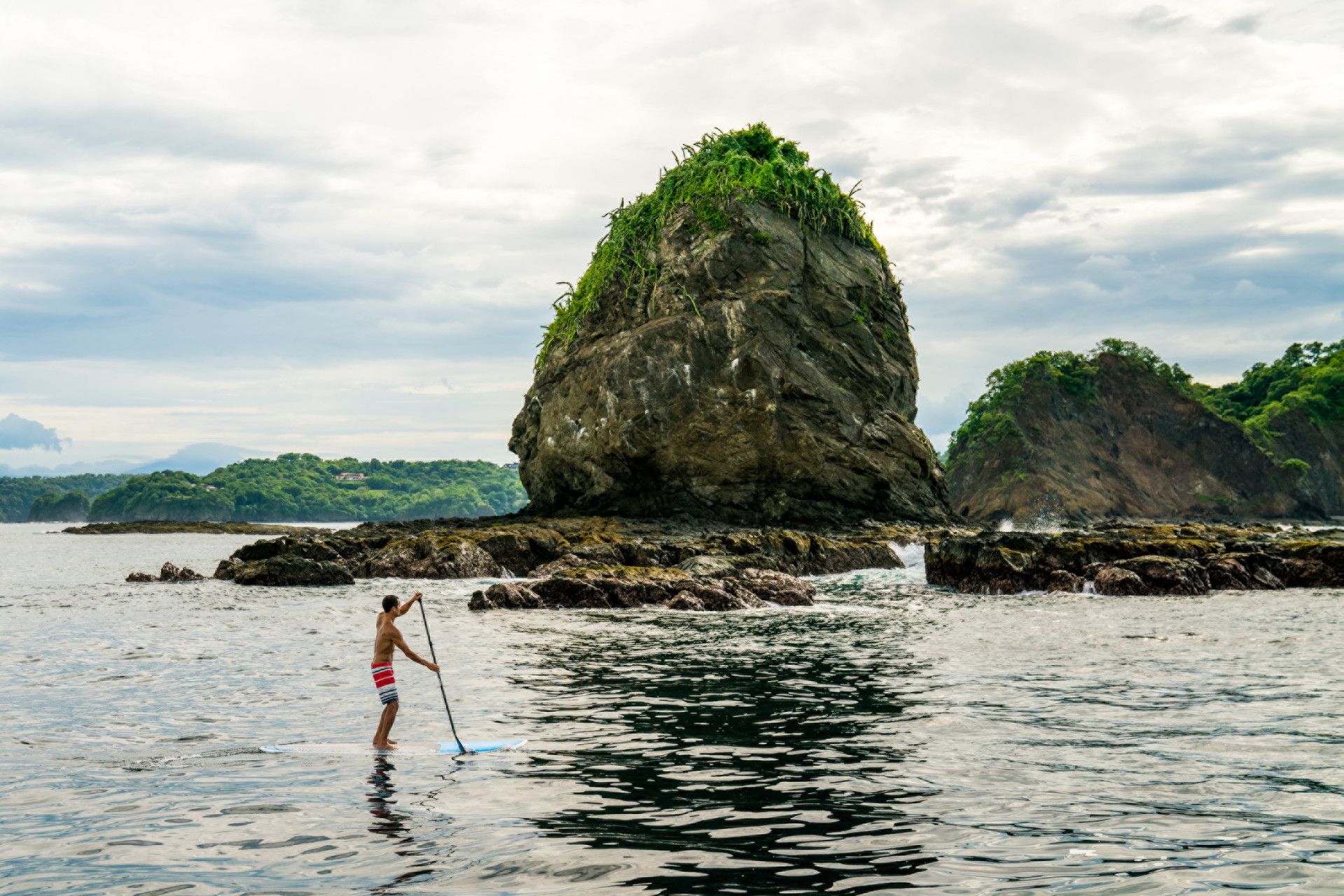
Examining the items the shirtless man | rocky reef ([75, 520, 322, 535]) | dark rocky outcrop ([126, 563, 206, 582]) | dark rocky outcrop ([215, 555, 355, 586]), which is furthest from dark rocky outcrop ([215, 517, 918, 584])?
rocky reef ([75, 520, 322, 535])

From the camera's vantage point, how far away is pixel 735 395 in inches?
2130

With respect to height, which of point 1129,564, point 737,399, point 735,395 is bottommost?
point 1129,564

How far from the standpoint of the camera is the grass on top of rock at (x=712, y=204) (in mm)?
60188

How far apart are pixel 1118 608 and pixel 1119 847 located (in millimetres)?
20373

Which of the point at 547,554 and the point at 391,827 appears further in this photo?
the point at 547,554

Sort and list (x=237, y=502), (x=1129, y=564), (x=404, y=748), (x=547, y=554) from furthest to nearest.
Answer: (x=237, y=502), (x=547, y=554), (x=1129, y=564), (x=404, y=748)

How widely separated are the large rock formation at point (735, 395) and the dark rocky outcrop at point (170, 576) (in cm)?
2147

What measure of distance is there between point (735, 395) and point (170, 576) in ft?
90.4

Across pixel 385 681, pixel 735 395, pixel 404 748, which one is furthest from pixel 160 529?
pixel 404 748

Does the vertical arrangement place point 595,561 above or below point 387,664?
above

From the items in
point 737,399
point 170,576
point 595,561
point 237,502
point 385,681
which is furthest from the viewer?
point 237,502

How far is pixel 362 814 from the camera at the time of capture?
9.42m

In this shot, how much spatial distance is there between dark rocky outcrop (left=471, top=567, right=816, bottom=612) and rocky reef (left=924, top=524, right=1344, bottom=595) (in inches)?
274

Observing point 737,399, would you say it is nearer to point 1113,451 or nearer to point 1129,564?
point 1129,564
